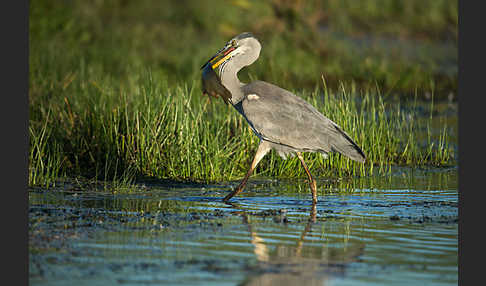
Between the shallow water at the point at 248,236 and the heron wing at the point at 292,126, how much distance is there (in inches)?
21.6

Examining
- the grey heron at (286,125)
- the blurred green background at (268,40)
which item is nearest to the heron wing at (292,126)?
the grey heron at (286,125)

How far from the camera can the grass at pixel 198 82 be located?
9227 mm

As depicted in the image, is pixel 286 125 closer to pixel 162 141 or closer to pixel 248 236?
pixel 162 141

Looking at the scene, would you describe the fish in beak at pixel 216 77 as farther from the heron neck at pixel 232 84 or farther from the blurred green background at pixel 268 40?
the blurred green background at pixel 268 40

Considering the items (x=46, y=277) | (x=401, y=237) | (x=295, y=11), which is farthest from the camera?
(x=295, y=11)

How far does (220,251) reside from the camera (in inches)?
226

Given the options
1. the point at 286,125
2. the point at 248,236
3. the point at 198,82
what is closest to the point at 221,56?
the point at 286,125

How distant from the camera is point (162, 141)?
9266mm

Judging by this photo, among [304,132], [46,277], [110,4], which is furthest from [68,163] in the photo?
[110,4]

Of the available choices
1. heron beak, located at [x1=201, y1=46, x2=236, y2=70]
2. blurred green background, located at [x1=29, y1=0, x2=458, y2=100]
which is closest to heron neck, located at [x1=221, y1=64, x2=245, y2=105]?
heron beak, located at [x1=201, y1=46, x2=236, y2=70]

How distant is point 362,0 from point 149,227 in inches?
719

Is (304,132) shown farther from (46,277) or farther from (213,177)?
(46,277)

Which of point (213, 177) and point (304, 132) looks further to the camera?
point (213, 177)

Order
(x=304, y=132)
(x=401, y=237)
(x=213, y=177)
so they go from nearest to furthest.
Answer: (x=401, y=237) < (x=304, y=132) < (x=213, y=177)
